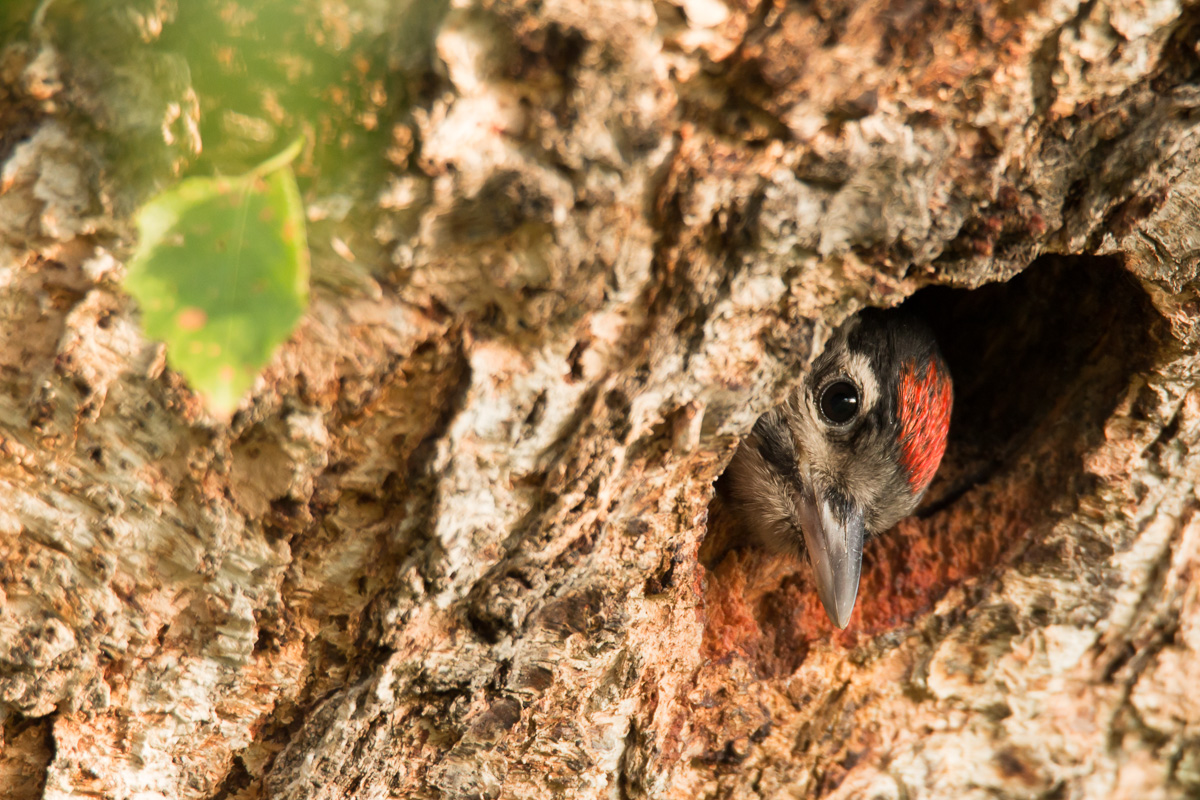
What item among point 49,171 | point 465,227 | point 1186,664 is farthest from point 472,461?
point 1186,664

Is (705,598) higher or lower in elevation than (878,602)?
lower

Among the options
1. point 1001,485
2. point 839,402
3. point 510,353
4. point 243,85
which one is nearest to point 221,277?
point 243,85

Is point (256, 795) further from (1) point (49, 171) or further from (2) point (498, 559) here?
(1) point (49, 171)

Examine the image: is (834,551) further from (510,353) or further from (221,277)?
(221,277)

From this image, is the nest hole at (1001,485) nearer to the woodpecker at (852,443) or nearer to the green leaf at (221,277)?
the woodpecker at (852,443)

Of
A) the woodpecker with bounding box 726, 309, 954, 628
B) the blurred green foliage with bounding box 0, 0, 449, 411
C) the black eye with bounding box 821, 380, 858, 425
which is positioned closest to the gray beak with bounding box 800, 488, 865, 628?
the woodpecker with bounding box 726, 309, 954, 628

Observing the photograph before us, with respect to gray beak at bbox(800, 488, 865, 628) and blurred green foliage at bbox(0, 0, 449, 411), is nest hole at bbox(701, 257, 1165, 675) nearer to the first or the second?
gray beak at bbox(800, 488, 865, 628)
